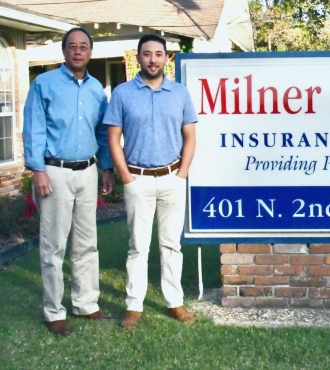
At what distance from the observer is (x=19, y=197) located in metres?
10.1

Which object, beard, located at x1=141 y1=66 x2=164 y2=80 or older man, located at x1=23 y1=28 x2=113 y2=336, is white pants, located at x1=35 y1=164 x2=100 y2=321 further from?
beard, located at x1=141 y1=66 x2=164 y2=80

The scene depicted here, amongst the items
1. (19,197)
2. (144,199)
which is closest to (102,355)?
(144,199)

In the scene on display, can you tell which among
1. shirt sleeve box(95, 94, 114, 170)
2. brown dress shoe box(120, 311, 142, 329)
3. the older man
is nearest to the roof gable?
shirt sleeve box(95, 94, 114, 170)

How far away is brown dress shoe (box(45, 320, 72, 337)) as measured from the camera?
209 inches

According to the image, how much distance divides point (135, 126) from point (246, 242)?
4.22 ft

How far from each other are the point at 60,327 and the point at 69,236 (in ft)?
2.20

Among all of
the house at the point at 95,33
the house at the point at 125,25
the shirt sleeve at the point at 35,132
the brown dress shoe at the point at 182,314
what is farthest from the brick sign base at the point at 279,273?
the house at the point at 125,25

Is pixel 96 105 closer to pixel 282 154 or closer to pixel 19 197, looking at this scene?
pixel 282 154

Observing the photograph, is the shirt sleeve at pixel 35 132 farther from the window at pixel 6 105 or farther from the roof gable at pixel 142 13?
the roof gable at pixel 142 13

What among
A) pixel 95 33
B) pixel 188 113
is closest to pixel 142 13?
pixel 95 33

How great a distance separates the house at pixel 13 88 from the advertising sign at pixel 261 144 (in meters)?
5.58

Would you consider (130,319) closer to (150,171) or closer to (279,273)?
(150,171)

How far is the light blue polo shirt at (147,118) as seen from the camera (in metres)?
5.20

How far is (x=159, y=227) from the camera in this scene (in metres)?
5.48
